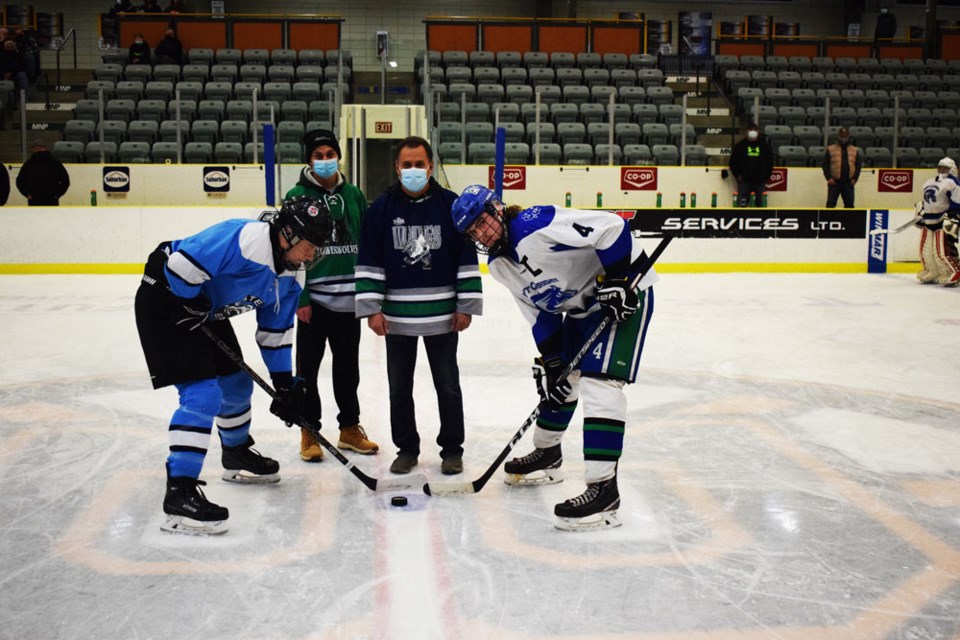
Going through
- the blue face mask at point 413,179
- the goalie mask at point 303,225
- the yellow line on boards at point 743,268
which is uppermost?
the blue face mask at point 413,179

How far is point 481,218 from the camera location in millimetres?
2996

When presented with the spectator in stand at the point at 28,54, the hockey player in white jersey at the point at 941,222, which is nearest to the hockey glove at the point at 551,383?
the hockey player in white jersey at the point at 941,222

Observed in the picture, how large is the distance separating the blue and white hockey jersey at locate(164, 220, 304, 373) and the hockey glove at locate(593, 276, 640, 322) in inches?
41.7

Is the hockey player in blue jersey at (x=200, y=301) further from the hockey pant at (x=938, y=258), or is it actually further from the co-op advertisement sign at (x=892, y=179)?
the co-op advertisement sign at (x=892, y=179)

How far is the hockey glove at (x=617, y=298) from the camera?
9.63ft

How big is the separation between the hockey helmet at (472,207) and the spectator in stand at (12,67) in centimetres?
1356

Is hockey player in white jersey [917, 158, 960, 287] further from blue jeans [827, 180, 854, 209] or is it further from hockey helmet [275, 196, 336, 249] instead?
hockey helmet [275, 196, 336, 249]

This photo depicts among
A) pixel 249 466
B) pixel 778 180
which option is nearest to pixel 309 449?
pixel 249 466

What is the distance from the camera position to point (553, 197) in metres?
12.3

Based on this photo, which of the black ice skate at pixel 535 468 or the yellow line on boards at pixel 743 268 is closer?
the black ice skate at pixel 535 468

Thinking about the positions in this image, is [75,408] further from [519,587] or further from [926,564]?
[926,564]

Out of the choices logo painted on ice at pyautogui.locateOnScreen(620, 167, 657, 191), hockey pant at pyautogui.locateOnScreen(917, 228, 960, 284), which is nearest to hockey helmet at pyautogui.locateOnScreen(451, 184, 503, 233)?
hockey pant at pyautogui.locateOnScreen(917, 228, 960, 284)

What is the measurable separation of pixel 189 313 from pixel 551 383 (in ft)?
4.10

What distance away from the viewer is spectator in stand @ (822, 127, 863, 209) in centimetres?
1236
